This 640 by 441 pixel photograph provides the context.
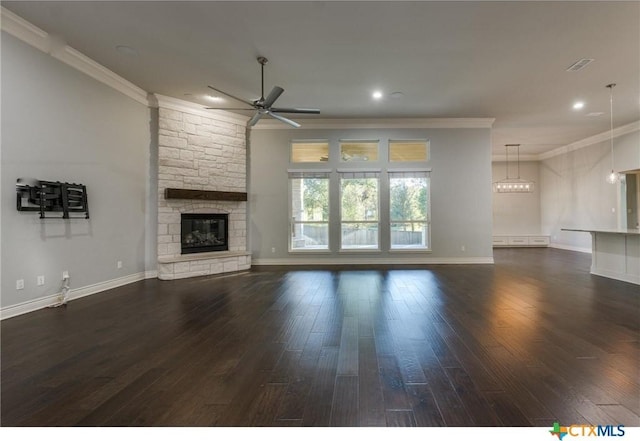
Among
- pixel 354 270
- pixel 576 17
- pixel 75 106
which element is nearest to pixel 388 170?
pixel 354 270

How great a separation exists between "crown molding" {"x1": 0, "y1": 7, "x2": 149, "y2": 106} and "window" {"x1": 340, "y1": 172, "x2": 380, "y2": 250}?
456 centimetres

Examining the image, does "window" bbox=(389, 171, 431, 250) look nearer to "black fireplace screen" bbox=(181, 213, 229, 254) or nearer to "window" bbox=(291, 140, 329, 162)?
"window" bbox=(291, 140, 329, 162)

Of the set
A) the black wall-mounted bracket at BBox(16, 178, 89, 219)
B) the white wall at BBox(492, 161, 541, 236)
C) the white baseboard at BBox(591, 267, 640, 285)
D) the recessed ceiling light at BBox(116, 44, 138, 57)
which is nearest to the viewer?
the black wall-mounted bracket at BBox(16, 178, 89, 219)

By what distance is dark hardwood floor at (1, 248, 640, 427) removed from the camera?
1.64 meters

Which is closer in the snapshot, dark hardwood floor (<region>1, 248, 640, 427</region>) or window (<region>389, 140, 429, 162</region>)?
dark hardwood floor (<region>1, 248, 640, 427</region>)

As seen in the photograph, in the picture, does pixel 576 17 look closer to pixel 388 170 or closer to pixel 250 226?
pixel 388 170

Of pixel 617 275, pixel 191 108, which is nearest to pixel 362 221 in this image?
pixel 191 108

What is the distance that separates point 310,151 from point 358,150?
45.8 inches

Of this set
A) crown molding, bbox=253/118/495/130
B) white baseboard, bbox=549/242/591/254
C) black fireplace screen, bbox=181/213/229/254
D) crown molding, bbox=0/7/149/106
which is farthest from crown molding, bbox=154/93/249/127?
white baseboard, bbox=549/242/591/254

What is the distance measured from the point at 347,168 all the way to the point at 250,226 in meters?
2.67

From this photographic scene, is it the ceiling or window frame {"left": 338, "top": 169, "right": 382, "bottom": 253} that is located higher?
the ceiling

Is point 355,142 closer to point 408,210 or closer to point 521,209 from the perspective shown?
point 408,210

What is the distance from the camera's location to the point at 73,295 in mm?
4059

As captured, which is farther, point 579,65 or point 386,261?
point 386,261
